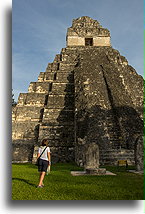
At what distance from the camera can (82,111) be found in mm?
12422

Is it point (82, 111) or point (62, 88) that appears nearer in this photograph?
point (82, 111)

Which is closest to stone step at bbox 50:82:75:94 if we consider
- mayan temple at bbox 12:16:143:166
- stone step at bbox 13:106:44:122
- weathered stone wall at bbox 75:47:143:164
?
mayan temple at bbox 12:16:143:166

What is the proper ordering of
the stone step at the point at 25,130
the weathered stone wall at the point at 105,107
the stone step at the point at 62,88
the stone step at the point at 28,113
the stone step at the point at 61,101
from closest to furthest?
the weathered stone wall at the point at 105,107 → the stone step at the point at 25,130 → the stone step at the point at 61,101 → the stone step at the point at 28,113 → the stone step at the point at 62,88

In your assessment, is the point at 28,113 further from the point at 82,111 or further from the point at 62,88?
the point at 82,111

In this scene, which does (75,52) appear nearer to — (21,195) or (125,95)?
(125,95)

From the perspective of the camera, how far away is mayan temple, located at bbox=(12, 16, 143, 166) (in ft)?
37.4

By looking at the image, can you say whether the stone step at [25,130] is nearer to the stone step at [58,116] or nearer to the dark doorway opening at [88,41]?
the stone step at [58,116]

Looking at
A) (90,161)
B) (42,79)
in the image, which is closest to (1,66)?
(90,161)

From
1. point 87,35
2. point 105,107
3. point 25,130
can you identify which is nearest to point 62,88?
point 25,130

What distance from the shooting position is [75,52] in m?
21.4

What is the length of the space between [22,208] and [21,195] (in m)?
0.43

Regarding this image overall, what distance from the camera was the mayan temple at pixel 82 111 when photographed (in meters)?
11.4

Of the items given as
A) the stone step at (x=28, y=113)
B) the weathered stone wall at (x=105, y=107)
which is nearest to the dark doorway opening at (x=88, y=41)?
the weathered stone wall at (x=105, y=107)

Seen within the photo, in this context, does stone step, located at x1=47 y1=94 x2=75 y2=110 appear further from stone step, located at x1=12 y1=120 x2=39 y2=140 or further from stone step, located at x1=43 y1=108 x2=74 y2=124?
stone step, located at x1=12 y1=120 x2=39 y2=140
